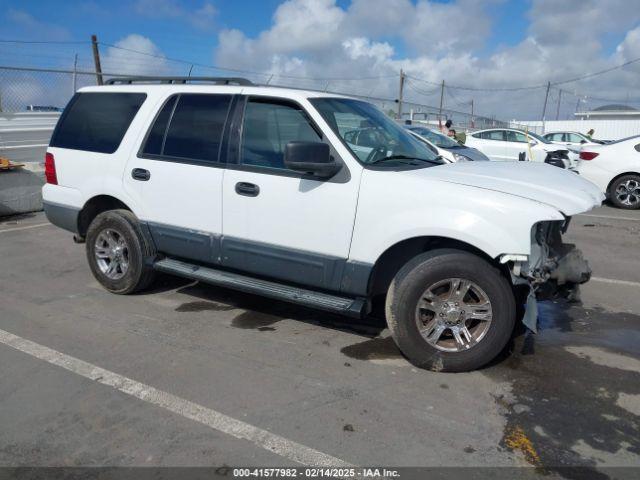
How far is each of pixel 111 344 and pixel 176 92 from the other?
89.0 inches

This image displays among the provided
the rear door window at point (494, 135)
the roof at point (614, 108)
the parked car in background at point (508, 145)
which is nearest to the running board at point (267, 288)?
the parked car in background at point (508, 145)

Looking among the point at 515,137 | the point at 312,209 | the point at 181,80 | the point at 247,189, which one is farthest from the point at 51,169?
the point at 515,137

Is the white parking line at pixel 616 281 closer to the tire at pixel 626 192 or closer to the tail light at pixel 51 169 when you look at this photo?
the tire at pixel 626 192

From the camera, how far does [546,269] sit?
11.3 ft

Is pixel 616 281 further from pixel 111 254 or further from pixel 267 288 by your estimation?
pixel 111 254

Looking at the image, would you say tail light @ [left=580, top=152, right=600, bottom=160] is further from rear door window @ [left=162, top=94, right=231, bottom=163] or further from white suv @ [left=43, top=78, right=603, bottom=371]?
rear door window @ [left=162, top=94, right=231, bottom=163]

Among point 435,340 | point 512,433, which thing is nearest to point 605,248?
point 435,340

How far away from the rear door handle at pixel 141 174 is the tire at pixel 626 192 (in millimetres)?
9528

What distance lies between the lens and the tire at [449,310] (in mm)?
3426

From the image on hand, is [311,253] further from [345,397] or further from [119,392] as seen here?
[119,392]

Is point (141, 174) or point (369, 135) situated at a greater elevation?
point (369, 135)

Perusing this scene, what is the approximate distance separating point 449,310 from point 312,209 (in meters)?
1.22

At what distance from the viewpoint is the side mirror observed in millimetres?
3574

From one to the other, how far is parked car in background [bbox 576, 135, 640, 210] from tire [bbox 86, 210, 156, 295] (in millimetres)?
9362
